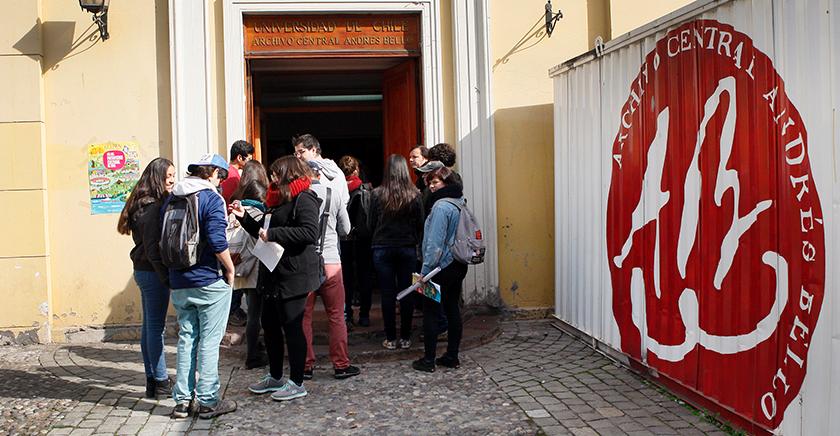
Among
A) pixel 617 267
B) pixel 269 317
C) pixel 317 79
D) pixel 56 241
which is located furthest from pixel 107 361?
pixel 317 79

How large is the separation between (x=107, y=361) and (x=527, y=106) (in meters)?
4.68

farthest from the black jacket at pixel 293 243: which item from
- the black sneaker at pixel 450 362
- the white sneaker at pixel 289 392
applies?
the black sneaker at pixel 450 362

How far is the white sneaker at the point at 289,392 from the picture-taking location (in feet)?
17.9

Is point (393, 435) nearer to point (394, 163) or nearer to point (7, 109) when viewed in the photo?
point (394, 163)

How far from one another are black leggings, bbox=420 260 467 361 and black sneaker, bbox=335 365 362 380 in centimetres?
58

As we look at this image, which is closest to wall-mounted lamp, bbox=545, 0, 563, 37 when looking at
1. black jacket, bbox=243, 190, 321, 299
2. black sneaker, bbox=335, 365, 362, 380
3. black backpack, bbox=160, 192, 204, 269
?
black jacket, bbox=243, 190, 321, 299

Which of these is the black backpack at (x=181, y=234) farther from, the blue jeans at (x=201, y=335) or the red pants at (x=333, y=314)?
the red pants at (x=333, y=314)

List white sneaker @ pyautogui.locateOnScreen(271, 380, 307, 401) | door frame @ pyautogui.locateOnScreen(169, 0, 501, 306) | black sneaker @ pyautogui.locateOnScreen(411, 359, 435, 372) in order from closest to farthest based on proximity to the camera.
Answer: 1. white sneaker @ pyautogui.locateOnScreen(271, 380, 307, 401)
2. black sneaker @ pyautogui.locateOnScreen(411, 359, 435, 372)
3. door frame @ pyautogui.locateOnScreen(169, 0, 501, 306)

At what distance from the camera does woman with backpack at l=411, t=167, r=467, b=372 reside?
5.93m

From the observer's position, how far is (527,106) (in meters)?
8.02

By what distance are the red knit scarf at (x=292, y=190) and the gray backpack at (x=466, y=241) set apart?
1231 millimetres

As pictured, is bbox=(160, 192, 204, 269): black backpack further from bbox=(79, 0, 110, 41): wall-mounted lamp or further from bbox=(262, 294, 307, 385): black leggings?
bbox=(79, 0, 110, 41): wall-mounted lamp

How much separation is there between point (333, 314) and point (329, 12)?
11.5 feet

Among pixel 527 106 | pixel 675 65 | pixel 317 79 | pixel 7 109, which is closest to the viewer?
pixel 675 65
